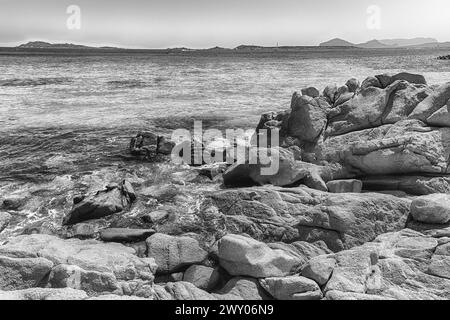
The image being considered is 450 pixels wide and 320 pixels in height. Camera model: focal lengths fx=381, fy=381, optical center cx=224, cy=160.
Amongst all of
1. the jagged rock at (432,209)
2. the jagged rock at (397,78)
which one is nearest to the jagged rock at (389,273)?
the jagged rock at (432,209)

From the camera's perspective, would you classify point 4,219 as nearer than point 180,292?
No

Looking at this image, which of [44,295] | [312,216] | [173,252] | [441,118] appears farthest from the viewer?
[441,118]

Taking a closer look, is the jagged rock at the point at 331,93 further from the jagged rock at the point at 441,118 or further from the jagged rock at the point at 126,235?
the jagged rock at the point at 126,235

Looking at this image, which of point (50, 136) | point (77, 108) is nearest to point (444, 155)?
point (50, 136)

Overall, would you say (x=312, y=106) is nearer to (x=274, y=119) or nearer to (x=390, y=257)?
(x=274, y=119)

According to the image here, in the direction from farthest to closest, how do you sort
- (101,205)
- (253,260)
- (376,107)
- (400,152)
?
1. (376,107)
2. (400,152)
3. (101,205)
4. (253,260)

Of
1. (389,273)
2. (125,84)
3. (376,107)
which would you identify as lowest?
(389,273)

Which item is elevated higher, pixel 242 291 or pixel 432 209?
pixel 432 209

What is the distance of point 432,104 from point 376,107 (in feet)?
7.55

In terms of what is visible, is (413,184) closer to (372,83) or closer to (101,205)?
(372,83)

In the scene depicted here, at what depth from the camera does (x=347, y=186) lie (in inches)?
561

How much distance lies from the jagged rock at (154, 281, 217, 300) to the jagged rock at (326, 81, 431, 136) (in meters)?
11.0

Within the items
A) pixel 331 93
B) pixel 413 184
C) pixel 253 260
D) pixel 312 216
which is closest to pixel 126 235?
pixel 253 260

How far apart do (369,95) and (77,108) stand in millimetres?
25979
